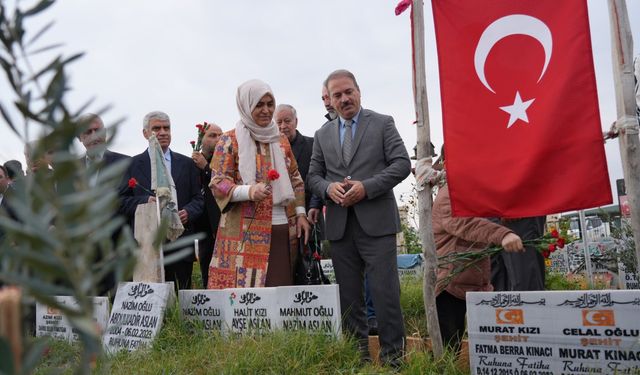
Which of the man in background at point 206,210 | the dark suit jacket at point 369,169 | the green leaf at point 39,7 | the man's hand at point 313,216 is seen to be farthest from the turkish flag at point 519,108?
the green leaf at point 39,7

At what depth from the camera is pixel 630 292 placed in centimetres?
278

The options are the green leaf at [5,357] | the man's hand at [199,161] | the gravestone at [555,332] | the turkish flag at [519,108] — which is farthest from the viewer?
the man's hand at [199,161]

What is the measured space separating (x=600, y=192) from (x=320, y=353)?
1.57 meters

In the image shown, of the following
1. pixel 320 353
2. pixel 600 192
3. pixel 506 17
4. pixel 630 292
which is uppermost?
pixel 506 17

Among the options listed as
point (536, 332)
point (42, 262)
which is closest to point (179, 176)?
point (536, 332)

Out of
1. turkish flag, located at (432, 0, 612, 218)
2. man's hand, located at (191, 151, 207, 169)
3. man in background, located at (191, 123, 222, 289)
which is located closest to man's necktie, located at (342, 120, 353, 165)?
turkish flag, located at (432, 0, 612, 218)

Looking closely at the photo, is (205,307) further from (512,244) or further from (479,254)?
(512,244)

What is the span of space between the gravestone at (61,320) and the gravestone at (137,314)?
88 mm

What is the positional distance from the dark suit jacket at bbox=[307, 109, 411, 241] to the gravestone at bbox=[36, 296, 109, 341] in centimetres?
161

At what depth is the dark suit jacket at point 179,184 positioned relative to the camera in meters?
5.23

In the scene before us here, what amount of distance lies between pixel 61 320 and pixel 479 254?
317cm

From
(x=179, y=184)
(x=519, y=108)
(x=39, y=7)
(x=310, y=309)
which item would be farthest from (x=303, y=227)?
(x=39, y=7)

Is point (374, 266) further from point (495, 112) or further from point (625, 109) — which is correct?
point (625, 109)

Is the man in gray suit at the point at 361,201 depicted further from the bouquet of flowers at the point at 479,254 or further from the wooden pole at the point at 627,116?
the wooden pole at the point at 627,116
